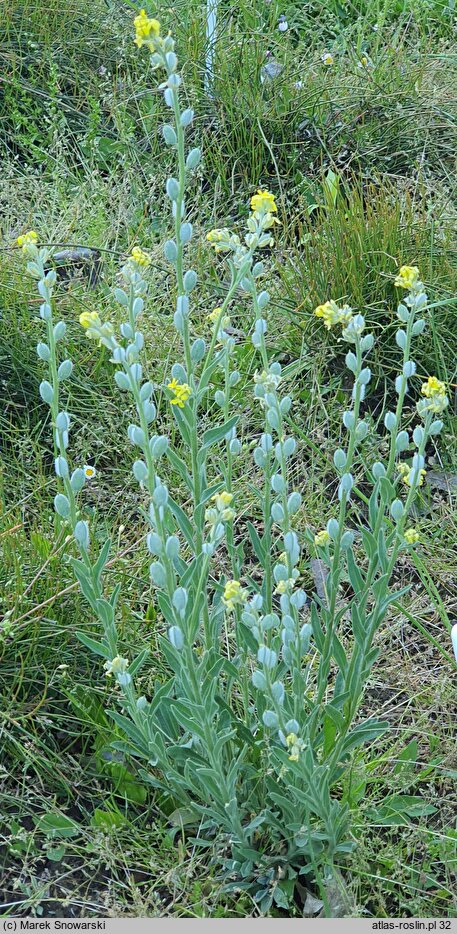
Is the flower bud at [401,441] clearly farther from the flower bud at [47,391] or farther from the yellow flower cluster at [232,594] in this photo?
the flower bud at [47,391]

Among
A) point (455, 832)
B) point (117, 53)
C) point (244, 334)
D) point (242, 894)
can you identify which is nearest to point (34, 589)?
point (242, 894)

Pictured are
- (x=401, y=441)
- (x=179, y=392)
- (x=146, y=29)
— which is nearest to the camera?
(x=146, y=29)

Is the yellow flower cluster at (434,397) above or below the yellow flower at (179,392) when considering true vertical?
below

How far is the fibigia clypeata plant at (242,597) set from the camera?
1.29m

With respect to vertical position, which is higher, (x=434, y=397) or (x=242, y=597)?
(x=434, y=397)

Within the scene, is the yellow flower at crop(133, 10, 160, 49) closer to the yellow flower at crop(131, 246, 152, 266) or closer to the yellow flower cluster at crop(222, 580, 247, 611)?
the yellow flower at crop(131, 246, 152, 266)

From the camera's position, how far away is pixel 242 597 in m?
1.25

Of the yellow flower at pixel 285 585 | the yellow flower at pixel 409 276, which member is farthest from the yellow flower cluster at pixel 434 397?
the yellow flower at pixel 285 585

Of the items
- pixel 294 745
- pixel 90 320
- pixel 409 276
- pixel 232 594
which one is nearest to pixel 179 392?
pixel 90 320

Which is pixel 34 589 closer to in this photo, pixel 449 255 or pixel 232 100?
pixel 449 255

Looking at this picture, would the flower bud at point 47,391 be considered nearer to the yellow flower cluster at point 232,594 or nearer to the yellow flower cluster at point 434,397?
the yellow flower cluster at point 232,594

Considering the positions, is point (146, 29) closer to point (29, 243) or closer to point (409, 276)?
point (29, 243)

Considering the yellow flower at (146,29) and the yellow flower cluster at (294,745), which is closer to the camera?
the yellow flower at (146,29)

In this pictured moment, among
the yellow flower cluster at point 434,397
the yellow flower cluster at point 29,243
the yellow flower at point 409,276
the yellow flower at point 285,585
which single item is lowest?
the yellow flower at point 285,585
